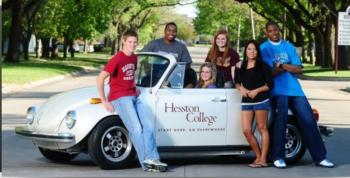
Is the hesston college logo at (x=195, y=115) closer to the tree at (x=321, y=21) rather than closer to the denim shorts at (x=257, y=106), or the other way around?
the denim shorts at (x=257, y=106)

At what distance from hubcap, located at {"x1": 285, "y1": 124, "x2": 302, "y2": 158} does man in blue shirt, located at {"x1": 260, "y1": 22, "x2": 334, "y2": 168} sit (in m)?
0.19

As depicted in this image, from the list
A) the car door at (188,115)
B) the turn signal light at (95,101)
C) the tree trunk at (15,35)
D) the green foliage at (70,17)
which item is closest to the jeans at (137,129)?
the turn signal light at (95,101)

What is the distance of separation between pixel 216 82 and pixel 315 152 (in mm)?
1554

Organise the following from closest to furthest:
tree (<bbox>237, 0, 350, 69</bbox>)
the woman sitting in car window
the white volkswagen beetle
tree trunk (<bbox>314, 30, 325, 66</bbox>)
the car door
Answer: the white volkswagen beetle
the car door
the woman sitting in car window
tree (<bbox>237, 0, 350, 69</bbox>)
tree trunk (<bbox>314, 30, 325, 66</bbox>)

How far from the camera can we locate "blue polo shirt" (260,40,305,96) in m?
10.0

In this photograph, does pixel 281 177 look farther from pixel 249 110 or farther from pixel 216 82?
pixel 216 82

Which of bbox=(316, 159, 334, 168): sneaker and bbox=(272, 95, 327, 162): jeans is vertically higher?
bbox=(272, 95, 327, 162): jeans

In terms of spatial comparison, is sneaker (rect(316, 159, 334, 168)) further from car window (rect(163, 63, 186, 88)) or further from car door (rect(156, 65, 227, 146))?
car window (rect(163, 63, 186, 88))

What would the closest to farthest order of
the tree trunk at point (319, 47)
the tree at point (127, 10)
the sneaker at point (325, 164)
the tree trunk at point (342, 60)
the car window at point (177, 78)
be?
the car window at point (177, 78) < the sneaker at point (325, 164) < the tree trunk at point (342, 60) < the tree trunk at point (319, 47) < the tree at point (127, 10)

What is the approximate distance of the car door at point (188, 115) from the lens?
962cm

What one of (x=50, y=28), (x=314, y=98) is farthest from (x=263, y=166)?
(x=50, y=28)

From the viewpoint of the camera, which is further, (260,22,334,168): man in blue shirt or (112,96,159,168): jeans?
(260,22,334,168): man in blue shirt

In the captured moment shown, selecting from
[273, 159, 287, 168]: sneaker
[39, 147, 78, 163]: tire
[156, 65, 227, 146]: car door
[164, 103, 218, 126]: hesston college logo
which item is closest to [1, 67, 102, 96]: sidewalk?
[39, 147, 78, 163]: tire

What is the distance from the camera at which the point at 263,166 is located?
9930 millimetres
